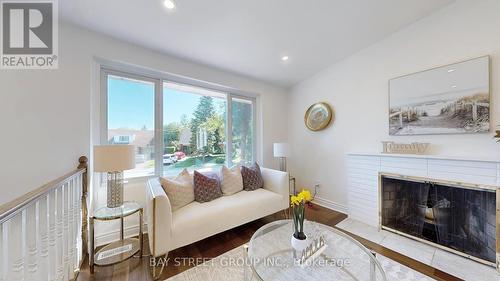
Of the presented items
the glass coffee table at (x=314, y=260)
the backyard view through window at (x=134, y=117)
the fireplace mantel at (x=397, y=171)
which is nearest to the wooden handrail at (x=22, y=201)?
the backyard view through window at (x=134, y=117)

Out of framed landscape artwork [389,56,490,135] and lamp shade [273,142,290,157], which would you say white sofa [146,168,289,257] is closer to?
lamp shade [273,142,290,157]

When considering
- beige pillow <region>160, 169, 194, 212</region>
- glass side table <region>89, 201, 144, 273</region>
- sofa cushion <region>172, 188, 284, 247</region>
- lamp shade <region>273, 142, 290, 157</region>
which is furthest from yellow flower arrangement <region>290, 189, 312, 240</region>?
lamp shade <region>273, 142, 290, 157</region>

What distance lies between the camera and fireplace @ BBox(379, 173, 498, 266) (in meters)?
1.80

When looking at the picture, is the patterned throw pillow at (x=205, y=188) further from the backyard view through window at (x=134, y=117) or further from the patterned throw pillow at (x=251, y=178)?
the backyard view through window at (x=134, y=117)

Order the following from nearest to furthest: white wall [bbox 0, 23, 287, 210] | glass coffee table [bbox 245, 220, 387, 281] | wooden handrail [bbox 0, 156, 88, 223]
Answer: wooden handrail [bbox 0, 156, 88, 223]
glass coffee table [bbox 245, 220, 387, 281]
white wall [bbox 0, 23, 287, 210]

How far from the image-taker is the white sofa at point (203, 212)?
1.66 meters

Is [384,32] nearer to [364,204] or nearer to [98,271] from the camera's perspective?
[364,204]

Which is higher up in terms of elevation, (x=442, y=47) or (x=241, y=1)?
(x=241, y=1)

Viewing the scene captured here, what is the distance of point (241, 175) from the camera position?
2.81 meters

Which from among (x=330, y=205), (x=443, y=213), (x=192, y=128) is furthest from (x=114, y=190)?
(x=443, y=213)

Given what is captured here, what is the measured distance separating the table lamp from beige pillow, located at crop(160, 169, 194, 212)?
0.44 m

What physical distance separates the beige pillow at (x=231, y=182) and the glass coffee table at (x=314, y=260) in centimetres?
94

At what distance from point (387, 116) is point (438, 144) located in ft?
2.10

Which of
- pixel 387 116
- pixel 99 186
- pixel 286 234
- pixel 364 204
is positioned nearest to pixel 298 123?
pixel 387 116
